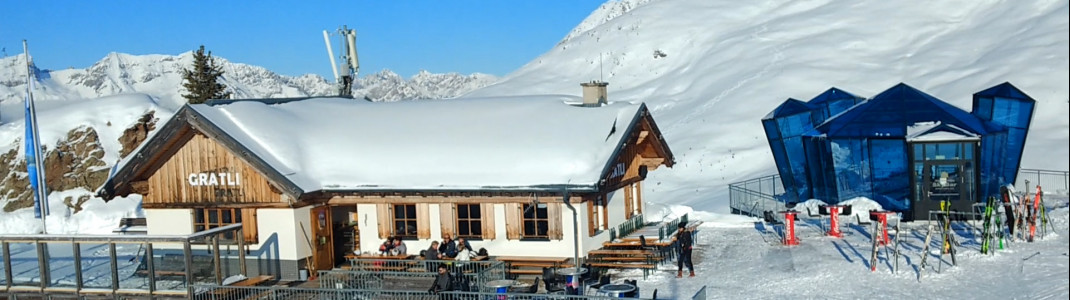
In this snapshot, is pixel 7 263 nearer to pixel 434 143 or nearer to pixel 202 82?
pixel 434 143

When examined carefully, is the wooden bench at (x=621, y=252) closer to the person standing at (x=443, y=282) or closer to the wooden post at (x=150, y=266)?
the person standing at (x=443, y=282)

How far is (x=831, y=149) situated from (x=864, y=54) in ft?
149

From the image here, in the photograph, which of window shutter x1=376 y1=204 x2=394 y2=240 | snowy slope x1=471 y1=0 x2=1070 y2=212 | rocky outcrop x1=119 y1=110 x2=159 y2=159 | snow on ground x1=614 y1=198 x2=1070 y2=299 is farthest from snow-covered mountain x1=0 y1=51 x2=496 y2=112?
snow on ground x1=614 y1=198 x2=1070 y2=299

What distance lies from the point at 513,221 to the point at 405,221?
2961 millimetres

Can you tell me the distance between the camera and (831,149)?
3472 cm

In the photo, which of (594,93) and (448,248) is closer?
(448,248)

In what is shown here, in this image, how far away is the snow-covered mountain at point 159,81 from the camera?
89.9m

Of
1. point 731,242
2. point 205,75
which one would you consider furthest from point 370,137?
point 205,75

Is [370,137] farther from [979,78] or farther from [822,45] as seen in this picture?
[822,45]

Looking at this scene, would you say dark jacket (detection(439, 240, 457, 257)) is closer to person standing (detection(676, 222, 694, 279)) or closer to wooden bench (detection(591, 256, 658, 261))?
wooden bench (detection(591, 256, 658, 261))

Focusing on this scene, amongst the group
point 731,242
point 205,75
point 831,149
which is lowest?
point 731,242

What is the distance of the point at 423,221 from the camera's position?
25078 millimetres

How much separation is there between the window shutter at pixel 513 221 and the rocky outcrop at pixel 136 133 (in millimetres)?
28769

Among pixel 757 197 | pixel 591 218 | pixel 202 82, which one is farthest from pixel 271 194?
pixel 202 82
